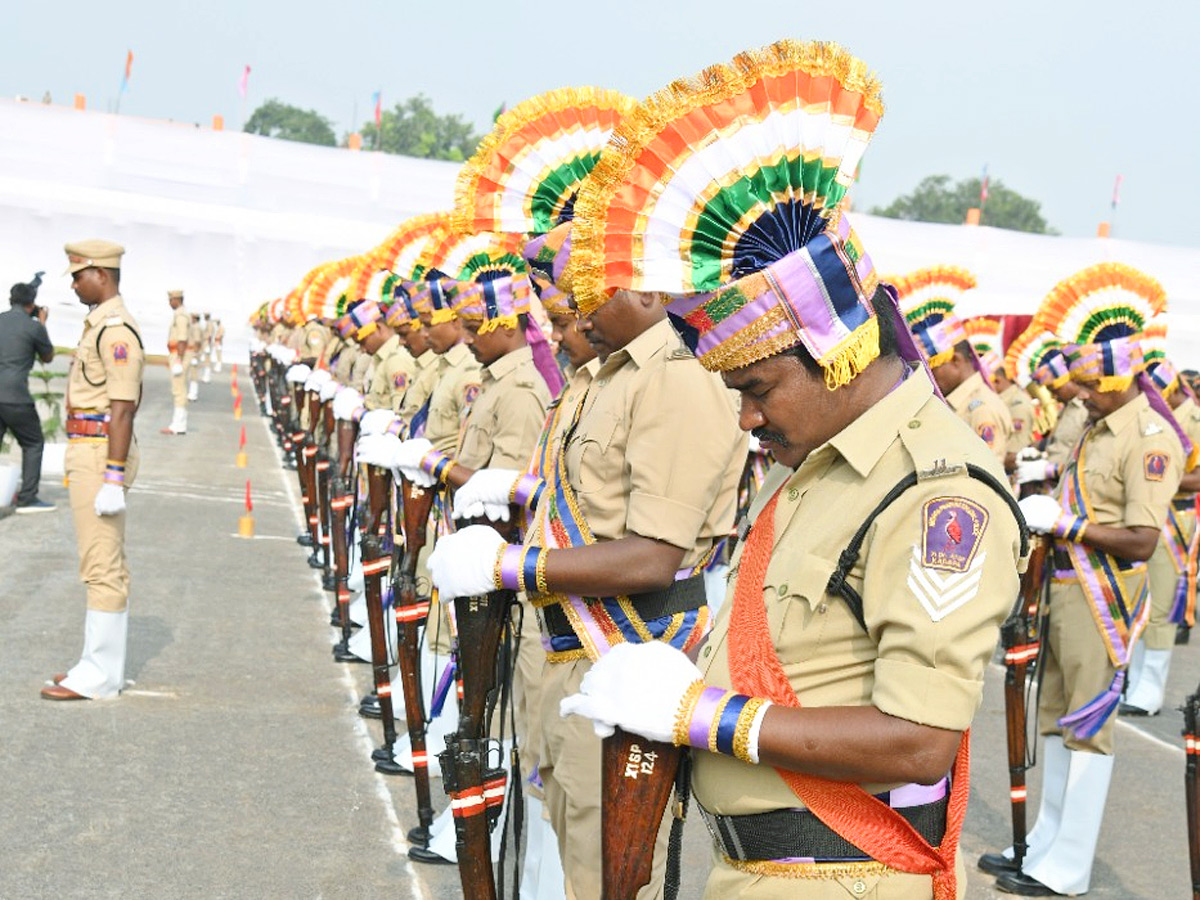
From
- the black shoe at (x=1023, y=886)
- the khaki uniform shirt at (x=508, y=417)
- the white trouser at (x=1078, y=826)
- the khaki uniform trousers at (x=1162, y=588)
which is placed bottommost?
the black shoe at (x=1023, y=886)

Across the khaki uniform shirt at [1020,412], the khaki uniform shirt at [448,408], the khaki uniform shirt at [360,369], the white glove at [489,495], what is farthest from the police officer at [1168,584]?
the khaki uniform shirt at [360,369]

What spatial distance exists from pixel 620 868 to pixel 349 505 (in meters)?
7.95

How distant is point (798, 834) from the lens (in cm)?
237

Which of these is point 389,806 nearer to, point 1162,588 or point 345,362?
point 1162,588

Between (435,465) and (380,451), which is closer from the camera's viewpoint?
(435,465)

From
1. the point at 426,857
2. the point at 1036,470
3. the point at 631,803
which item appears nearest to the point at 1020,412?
the point at 1036,470

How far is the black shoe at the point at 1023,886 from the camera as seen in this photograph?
591cm

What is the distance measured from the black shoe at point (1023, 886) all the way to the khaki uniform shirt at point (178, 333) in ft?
74.8

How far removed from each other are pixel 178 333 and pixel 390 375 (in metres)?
17.1

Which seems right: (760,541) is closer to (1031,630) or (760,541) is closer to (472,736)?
(472,736)

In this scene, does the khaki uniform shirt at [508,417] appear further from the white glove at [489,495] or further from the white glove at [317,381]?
the white glove at [317,381]

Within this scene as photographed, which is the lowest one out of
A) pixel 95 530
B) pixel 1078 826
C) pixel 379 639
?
pixel 1078 826

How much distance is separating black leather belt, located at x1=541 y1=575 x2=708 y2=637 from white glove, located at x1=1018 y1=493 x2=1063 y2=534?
2.39 m

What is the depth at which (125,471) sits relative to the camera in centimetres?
763
